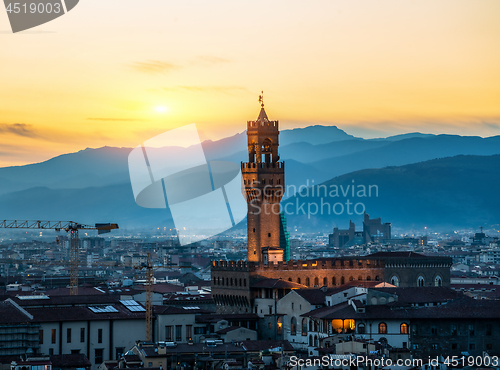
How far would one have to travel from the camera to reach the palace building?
83812 millimetres

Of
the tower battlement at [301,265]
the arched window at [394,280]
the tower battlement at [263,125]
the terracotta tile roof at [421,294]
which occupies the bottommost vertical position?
the terracotta tile roof at [421,294]

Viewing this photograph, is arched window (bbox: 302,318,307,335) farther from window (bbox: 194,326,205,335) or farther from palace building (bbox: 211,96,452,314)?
palace building (bbox: 211,96,452,314)

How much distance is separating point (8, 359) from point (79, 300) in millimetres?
17118

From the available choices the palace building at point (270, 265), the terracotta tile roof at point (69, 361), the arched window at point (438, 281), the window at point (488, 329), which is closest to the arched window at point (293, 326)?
the palace building at point (270, 265)

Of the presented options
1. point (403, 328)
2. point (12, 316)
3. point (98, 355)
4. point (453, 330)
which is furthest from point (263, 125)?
point (12, 316)

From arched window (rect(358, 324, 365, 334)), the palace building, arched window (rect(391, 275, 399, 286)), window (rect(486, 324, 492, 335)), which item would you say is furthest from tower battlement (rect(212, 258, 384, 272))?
window (rect(486, 324, 492, 335))

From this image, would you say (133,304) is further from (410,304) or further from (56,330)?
(410,304)

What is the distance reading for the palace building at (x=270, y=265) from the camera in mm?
83812

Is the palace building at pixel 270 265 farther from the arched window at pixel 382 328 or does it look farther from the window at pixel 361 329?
the arched window at pixel 382 328

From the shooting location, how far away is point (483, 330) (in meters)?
66.7

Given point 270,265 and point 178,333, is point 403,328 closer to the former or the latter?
point 178,333

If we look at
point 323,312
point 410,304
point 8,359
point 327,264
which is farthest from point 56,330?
point 327,264

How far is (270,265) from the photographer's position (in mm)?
84750

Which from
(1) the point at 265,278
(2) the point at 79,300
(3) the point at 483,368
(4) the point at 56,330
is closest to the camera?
(3) the point at 483,368
